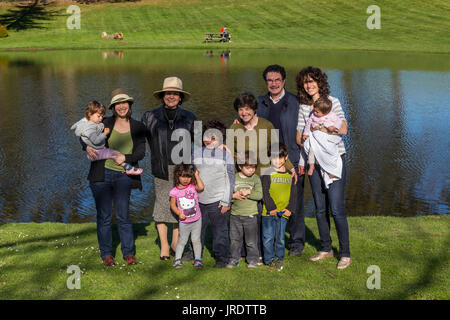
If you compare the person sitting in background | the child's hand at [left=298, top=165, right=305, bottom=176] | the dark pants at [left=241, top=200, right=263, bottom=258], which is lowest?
the dark pants at [left=241, top=200, right=263, bottom=258]

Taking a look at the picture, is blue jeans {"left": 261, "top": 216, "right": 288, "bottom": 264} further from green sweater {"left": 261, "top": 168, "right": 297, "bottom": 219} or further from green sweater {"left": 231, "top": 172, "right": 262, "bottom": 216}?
green sweater {"left": 231, "top": 172, "right": 262, "bottom": 216}

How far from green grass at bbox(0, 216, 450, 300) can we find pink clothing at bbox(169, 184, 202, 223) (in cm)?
69

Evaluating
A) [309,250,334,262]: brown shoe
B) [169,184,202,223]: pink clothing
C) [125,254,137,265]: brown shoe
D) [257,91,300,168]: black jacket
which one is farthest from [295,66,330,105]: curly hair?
[125,254,137,265]: brown shoe

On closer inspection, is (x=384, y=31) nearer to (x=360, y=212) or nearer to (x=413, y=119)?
(x=413, y=119)

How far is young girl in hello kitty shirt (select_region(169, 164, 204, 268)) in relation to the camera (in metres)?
5.55

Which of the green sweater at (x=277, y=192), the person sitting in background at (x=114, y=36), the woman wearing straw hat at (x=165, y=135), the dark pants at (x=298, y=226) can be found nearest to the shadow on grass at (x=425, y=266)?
the dark pants at (x=298, y=226)

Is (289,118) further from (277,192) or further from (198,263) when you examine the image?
(198,263)

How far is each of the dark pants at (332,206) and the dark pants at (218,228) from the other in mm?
1172

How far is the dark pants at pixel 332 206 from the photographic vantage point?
5641mm

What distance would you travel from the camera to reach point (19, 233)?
7.24m

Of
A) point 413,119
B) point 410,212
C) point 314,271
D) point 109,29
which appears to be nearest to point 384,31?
point 109,29

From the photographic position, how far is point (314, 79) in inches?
222

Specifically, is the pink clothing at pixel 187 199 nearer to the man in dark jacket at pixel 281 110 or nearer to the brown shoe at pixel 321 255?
the man in dark jacket at pixel 281 110
